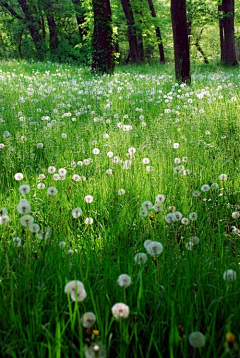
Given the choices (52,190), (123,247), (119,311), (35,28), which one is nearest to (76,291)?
(119,311)

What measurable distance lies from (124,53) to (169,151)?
3465 cm

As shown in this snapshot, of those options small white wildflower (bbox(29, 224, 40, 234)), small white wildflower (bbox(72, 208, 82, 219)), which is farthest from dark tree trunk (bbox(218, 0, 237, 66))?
small white wildflower (bbox(29, 224, 40, 234))

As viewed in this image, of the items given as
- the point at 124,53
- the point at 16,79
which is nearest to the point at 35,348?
the point at 16,79

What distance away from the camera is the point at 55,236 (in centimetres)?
221

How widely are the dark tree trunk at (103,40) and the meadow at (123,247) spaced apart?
23.1ft

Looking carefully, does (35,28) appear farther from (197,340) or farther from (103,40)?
(197,340)

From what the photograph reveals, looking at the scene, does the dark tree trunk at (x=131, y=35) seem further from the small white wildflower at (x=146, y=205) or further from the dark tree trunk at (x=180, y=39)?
the small white wildflower at (x=146, y=205)

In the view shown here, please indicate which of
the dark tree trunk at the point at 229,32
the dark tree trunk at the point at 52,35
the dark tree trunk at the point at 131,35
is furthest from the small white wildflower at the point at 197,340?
the dark tree trunk at the point at 52,35

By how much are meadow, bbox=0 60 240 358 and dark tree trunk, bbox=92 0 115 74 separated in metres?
7.03

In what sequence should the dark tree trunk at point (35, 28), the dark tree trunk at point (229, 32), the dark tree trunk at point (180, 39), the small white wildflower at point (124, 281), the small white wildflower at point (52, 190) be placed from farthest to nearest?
the dark tree trunk at point (35, 28), the dark tree trunk at point (229, 32), the dark tree trunk at point (180, 39), the small white wildflower at point (52, 190), the small white wildflower at point (124, 281)

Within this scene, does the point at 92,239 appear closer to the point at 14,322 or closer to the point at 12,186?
the point at 14,322

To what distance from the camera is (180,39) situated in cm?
853

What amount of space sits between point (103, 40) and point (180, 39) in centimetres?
434

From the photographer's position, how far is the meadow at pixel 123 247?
135 centimetres
